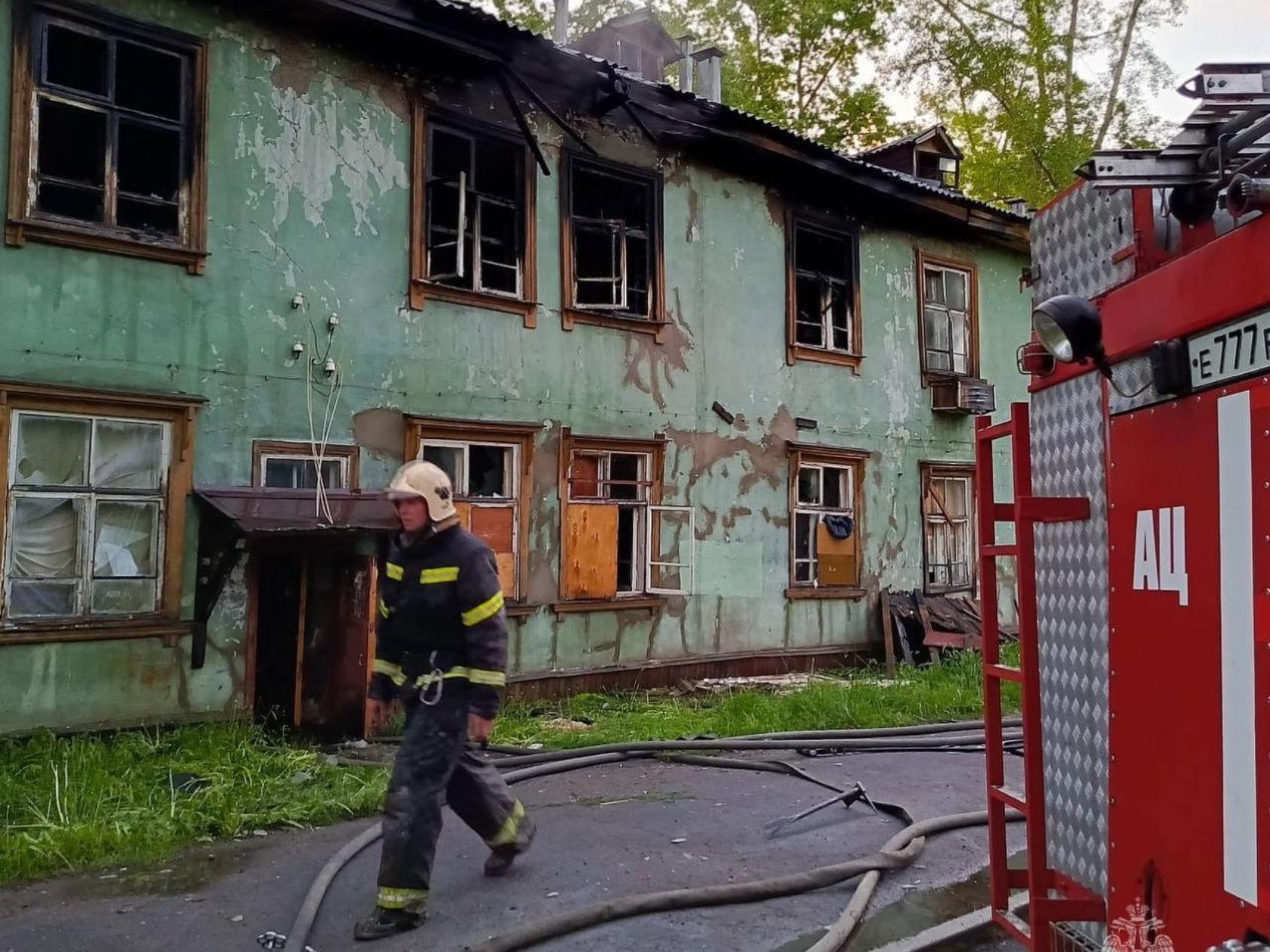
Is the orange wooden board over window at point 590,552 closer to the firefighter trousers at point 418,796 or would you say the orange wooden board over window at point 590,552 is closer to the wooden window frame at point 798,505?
the wooden window frame at point 798,505

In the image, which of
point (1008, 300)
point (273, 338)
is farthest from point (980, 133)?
point (273, 338)

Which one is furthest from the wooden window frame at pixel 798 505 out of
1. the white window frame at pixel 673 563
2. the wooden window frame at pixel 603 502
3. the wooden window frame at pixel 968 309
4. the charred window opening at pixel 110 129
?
the charred window opening at pixel 110 129

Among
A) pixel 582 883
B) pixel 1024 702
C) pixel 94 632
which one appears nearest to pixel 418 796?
pixel 582 883

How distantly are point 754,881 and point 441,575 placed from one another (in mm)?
2092

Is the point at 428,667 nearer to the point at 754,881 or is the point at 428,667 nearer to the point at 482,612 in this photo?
the point at 482,612

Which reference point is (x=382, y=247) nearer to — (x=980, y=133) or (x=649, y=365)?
(x=649, y=365)

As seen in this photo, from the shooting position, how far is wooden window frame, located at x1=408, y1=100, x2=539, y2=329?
10250 millimetres

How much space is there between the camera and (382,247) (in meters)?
10.0

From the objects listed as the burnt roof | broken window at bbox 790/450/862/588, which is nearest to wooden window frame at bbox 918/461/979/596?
broken window at bbox 790/450/862/588

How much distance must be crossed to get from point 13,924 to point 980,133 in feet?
88.4

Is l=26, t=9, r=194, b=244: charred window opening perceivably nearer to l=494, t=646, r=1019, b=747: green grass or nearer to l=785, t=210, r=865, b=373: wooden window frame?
l=494, t=646, r=1019, b=747: green grass

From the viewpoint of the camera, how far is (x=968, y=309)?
640 inches

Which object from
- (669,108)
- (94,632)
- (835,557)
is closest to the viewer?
(94,632)

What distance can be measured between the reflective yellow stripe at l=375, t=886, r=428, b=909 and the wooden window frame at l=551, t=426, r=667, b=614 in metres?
6.55
